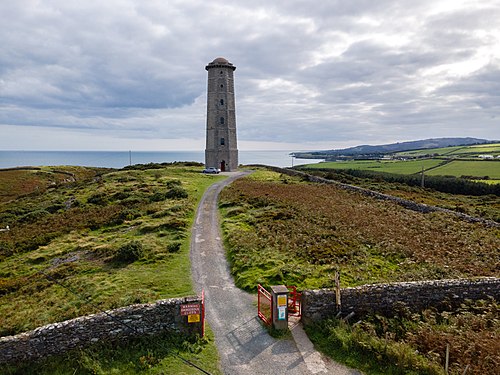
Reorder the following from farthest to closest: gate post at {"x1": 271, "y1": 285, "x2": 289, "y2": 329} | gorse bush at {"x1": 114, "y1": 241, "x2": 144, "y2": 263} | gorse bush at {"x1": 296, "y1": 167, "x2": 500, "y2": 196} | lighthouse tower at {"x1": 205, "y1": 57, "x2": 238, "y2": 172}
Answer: gorse bush at {"x1": 296, "y1": 167, "x2": 500, "y2": 196}
lighthouse tower at {"x1": 205, "y1": 57, "x2": 238, "y2": 172}
gorse bush at {"x1": 114, "y1": 241, "x2": 144, "y2": 263}
gate post at {"x1": 271, "y1": 285, "x2": 289, "y2": 329}

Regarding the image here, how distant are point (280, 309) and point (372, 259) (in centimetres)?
874

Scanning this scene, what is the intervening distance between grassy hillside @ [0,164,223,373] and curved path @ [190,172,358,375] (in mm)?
1299

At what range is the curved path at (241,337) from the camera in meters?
11.3

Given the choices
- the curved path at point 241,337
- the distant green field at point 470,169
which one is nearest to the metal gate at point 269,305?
the curved path at point 241,337

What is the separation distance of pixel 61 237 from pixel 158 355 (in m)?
20.6

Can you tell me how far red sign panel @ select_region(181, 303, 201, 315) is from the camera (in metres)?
12.7

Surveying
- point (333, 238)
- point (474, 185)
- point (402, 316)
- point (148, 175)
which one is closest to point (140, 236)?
point (333, 238)

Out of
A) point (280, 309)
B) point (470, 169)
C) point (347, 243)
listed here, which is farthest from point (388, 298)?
point (470, 169)

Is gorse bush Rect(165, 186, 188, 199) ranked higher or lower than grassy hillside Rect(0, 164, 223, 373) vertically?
higher

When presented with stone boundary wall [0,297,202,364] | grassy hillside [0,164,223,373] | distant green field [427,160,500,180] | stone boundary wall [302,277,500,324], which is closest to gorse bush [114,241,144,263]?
grassy hillside [0,164,223,373]

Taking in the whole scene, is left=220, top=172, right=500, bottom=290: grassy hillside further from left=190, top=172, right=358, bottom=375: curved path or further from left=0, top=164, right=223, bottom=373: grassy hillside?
left=0, top=164, right=223, bottom=373: grassy hillside

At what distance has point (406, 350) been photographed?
36.1 feet

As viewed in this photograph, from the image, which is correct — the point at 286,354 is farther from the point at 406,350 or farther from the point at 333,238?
the point at 333,238

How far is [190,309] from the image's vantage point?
12719 millimetres
